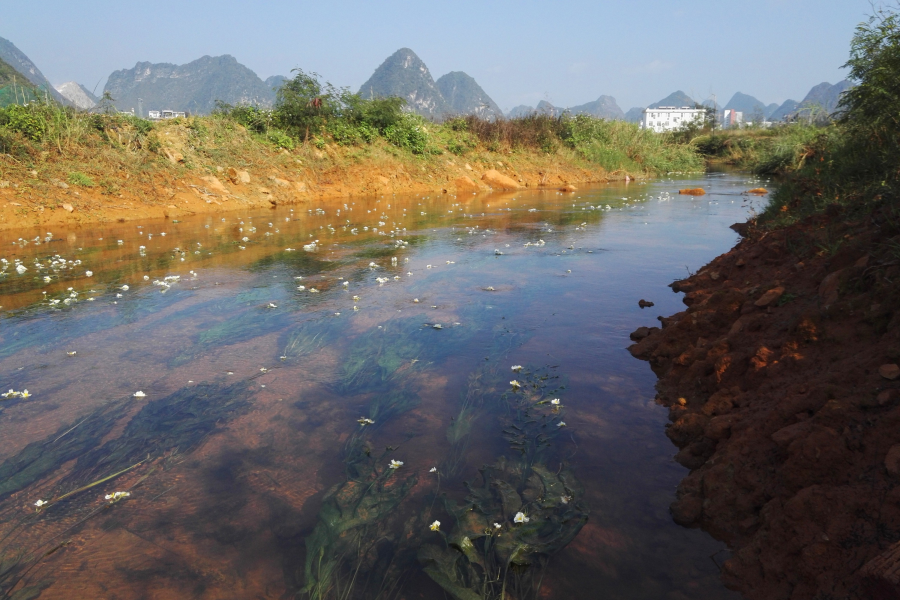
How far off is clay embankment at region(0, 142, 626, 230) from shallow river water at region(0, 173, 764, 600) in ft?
22.0

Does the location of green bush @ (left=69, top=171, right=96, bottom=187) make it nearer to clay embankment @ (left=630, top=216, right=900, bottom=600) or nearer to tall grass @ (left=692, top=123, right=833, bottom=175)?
clay embankment @ (left=630, top=216, right=900, bottom=600)

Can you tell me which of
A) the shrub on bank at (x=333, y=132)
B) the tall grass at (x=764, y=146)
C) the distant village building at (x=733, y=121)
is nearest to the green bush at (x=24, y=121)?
the shrub on bank at (x=333, y=132)

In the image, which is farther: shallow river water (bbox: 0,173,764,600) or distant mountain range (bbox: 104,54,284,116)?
distant mountain range (bbox: 104,54,284,116)

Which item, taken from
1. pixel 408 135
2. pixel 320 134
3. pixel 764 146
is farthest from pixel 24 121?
pixel 764 146

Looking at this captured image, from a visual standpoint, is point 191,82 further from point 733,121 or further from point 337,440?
point 337,440

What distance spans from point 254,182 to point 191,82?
185 m

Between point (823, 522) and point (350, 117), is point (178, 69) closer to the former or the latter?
point (350, 117)

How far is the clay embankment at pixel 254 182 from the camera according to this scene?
46.4ft

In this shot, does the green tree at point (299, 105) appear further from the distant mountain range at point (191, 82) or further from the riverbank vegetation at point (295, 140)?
the distant mountain range at point (191, 82)

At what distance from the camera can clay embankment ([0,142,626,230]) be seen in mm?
14148

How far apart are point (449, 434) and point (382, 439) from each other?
46 centimetres

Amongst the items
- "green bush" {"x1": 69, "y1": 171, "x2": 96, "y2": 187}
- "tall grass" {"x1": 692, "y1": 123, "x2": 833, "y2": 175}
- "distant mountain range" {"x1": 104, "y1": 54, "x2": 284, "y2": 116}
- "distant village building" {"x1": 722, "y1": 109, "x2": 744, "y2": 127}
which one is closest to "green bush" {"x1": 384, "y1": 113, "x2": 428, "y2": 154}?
"green bush" {"x1": 69, "y1": 171, "x2": 96, "y2": 187}

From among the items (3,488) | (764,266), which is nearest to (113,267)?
(3,488)

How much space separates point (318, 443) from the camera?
3795mm
